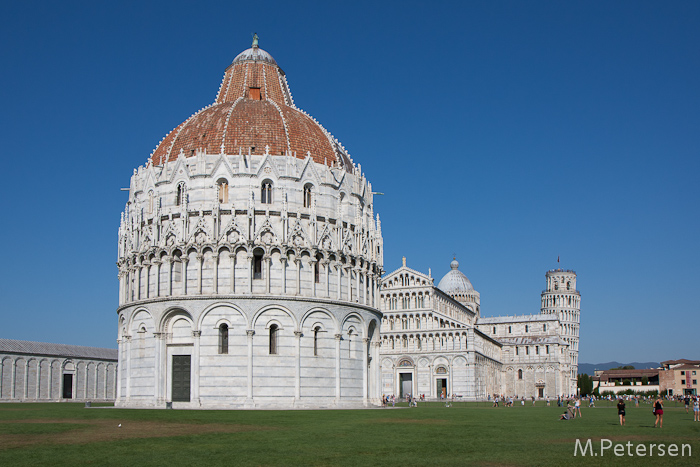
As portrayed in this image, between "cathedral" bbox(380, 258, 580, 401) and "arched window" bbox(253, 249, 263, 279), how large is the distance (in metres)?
62.3

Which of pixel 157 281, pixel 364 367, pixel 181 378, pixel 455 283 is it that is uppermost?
pixel 455 283

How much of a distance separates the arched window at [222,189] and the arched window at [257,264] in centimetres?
473

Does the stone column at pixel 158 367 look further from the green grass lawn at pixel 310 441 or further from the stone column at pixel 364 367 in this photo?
the green grass lawn at pixel 310 441

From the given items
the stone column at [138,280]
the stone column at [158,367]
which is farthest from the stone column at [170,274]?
the stone column at [138,280]

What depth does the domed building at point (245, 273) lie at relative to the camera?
5138 cm

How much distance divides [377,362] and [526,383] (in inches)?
3345

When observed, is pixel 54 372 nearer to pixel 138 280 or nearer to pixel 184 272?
pixel 138 280

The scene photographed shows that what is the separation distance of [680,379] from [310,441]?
16071cm

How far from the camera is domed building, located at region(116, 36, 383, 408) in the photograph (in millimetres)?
51375

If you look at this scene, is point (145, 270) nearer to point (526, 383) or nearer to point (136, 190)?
point (136, 190)

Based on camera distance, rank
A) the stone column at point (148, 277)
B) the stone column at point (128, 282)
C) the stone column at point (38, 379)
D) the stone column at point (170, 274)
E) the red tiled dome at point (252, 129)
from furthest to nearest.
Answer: the stone column at point (38, 379), the stone column at point (128, 282), the red tiled dome at point (252, 129), the stone column at point (148, 277), the stone column at point (170, 274)

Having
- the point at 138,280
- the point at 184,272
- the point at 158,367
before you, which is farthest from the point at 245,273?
the point at 138,280

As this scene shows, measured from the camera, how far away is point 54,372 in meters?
86.2

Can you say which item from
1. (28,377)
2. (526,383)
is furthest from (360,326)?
(526,383)
